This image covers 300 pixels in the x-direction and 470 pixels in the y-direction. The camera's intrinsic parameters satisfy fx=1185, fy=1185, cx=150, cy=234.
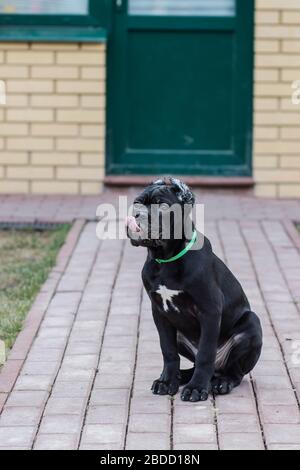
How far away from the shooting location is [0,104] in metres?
10.7

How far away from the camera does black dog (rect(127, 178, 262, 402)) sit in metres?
5.30

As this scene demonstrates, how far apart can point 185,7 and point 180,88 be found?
731 mm

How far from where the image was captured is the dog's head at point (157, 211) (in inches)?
206

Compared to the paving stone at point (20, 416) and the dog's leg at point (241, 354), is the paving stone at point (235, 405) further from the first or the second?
the paving stone at point (20, 416)

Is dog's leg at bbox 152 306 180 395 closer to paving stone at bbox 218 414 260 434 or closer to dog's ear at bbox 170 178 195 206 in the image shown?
paving stone at bbox 218 414 260 434

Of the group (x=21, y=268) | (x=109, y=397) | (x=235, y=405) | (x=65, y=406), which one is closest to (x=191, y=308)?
(x=235, y=405)

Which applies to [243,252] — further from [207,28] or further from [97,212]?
[207,28]

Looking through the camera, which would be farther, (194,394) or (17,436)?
(194,394)

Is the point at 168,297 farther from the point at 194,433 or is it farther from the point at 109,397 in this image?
the point at 194,433

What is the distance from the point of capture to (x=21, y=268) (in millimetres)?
8445

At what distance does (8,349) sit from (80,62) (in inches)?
183

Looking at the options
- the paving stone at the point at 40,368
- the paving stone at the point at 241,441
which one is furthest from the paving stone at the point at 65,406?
the paving stone at the point at 241,441

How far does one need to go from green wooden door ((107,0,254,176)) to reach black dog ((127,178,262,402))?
16.9 ft

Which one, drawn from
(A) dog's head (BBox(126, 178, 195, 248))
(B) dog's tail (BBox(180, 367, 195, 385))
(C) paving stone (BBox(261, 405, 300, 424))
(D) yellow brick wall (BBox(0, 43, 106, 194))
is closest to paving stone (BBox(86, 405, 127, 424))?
(B) dog's tail (BBox(180, 367, 195, 385))
